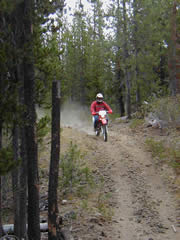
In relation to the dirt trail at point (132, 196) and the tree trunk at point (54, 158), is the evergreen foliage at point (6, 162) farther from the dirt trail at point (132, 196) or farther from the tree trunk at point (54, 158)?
the dirt trail at point (132, 196)

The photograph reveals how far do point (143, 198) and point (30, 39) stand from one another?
5703 millimetres

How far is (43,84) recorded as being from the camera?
8.84 m

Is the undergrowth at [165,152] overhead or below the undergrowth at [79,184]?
overhead

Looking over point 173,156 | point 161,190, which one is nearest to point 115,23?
point 173,156

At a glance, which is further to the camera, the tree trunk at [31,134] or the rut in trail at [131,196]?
the rut in trail at [131,196]

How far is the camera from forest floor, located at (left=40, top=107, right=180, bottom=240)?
761 cm

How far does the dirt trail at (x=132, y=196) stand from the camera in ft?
24.6

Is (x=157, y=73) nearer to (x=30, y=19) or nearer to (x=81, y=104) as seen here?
(x=81, y=104)

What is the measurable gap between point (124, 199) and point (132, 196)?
1.01 feet

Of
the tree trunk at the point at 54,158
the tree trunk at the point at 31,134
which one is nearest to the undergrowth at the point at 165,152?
the tree trunk at the point at 54,158

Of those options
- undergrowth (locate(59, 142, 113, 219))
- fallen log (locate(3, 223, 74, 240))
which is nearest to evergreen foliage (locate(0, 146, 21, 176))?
fallen log (locate(3, 223, 74, 240))

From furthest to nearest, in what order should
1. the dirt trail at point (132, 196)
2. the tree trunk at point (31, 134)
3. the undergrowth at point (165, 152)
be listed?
the undergrowth at point (165, 152) → the dirt trail at point (132, 196) → the tree trunk at point (31, 134)

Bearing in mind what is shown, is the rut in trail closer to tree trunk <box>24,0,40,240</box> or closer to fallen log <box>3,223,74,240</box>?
fallen log <box>3,223,74,240</box>

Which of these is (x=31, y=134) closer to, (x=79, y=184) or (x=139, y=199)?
(x=79, y=184)
